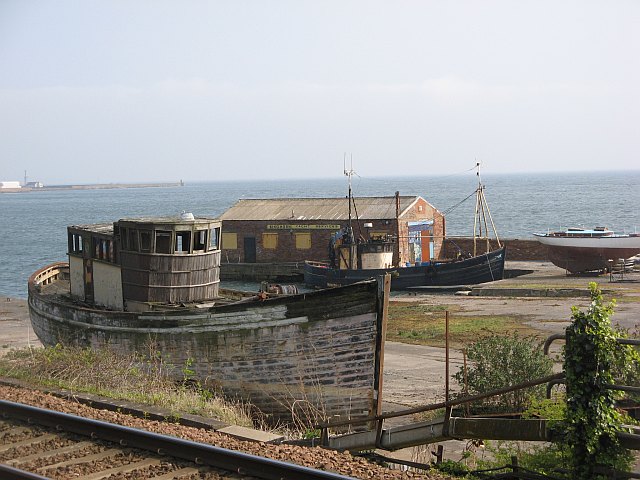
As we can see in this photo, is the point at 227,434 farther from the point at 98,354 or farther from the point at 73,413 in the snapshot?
the point at 98,354

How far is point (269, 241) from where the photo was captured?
50.1m

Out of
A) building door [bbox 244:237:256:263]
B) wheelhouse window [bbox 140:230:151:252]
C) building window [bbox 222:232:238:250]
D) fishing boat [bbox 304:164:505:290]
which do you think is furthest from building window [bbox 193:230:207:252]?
building window [bbox 222:232:238:250]

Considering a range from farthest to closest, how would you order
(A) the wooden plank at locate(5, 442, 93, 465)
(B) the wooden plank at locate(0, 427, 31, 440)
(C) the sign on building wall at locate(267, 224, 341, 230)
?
(C) the sign on building wall at locate(267, 224, 341, 230) < (B) the wooden plank at locate(0, 427, 31, 440) < (A) the wooden plank at locate(5, 442, 93, 465)

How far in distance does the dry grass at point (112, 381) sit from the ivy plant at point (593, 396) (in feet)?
17.1

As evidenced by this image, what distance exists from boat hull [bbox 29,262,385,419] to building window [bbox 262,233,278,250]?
3149 cm

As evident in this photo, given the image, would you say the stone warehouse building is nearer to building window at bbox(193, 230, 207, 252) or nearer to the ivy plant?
building window at bbox(193, 230, 207, 252)

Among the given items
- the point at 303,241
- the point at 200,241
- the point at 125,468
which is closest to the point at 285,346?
the point at 200,241

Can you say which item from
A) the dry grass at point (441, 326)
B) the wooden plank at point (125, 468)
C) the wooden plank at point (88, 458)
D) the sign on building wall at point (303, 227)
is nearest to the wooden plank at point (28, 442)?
the wooden plank at point (88, 458)

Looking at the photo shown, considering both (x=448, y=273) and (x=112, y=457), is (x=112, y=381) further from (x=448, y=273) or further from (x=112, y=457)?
(x=448, y=273)

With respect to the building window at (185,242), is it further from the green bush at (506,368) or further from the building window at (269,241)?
the building window at (269,241)

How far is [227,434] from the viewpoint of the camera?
395 inches

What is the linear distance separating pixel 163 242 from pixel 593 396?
12528 mm

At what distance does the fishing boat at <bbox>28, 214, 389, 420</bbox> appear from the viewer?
15.0 metres

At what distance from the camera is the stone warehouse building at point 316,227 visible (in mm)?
45969
